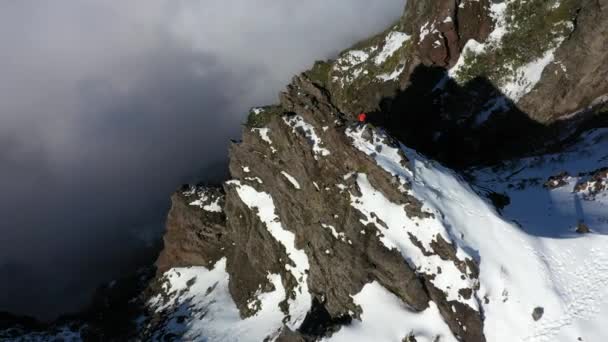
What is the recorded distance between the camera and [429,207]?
32.1m

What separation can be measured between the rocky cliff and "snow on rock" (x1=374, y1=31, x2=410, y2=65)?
605 centimetres

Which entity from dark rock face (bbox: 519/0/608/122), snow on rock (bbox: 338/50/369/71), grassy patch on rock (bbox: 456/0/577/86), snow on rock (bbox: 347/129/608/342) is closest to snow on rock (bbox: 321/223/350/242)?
snow on rock (bbox: 347/129/608/342)

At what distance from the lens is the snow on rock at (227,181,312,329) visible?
38.9 metres

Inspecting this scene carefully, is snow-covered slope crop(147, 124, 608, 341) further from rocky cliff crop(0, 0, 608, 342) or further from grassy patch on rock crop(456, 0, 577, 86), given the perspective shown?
grassy patch on rock crop(456, 0, 577, 86)

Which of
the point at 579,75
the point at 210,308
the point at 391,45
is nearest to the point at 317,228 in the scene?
the point at 210,308

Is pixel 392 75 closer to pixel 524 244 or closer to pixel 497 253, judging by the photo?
pixel 524 244

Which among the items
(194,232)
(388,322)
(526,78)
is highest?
(194,232)

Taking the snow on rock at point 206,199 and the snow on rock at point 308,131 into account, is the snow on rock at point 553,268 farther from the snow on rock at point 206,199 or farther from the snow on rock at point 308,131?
the snow on rock at point 206,199

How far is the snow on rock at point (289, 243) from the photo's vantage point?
38.9 meters

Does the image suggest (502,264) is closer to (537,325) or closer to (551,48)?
(537,325)

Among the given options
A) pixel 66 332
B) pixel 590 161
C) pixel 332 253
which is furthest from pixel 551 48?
pixel 66 332

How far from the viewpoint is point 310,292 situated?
127 ft

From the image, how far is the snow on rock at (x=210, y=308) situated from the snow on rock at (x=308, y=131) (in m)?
13.6

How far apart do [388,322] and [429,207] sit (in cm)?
847
